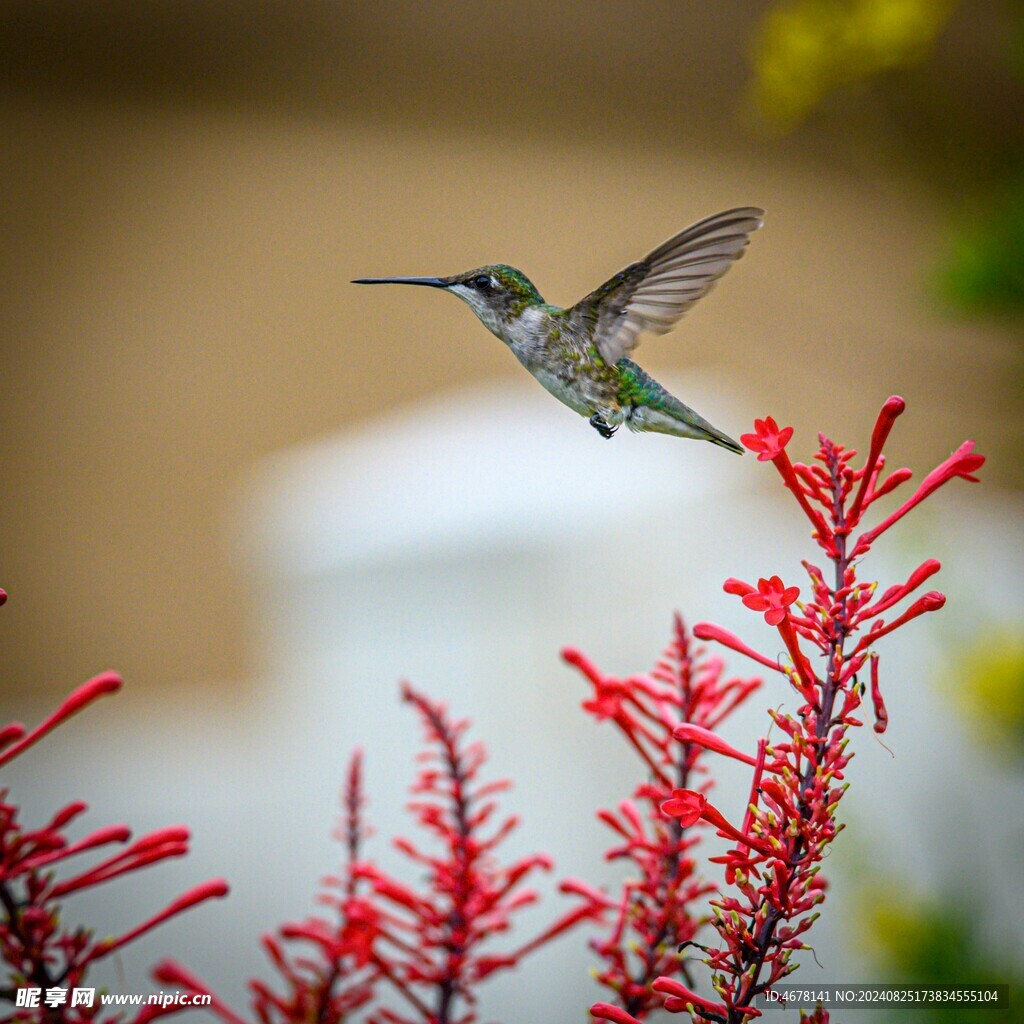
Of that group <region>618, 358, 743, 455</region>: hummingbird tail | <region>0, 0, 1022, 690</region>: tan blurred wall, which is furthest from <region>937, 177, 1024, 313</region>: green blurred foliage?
<region>618, 358, 743, 455</region>: hummingbird tail

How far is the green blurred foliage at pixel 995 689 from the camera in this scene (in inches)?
38.3

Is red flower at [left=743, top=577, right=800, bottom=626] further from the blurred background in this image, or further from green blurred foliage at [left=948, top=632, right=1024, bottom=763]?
green blurred foliage at [left=948, top=632, right=1024, bottom=763]

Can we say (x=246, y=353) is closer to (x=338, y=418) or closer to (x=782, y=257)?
(x=338, y=418)

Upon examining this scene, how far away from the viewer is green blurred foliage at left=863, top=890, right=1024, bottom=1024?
34.9 inches

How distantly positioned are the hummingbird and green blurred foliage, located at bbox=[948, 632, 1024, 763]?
643 millimetres

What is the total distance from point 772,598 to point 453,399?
5.70 feet

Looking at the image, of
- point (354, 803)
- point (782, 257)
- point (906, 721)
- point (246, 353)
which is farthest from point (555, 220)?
point (354, 803)

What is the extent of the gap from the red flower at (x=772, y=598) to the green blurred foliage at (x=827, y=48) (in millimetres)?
418

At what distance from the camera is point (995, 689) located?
98 centimetres

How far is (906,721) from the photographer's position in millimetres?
1600

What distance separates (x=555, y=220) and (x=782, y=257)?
52 cm

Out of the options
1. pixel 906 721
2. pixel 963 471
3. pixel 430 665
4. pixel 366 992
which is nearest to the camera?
pixel 963 471

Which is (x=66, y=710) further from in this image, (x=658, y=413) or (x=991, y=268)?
(x=991, y=268)

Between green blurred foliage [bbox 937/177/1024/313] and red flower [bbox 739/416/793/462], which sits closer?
red flower [bbox 739/416/793/462]
